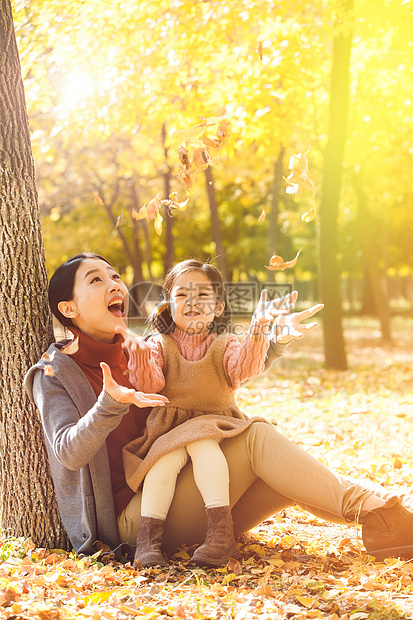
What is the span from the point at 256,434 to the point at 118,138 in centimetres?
1327

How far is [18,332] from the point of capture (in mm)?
3303

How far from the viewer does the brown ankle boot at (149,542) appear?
284cm

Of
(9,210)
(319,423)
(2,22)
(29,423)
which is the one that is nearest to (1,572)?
(29,423)

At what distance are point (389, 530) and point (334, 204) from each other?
25.8ft

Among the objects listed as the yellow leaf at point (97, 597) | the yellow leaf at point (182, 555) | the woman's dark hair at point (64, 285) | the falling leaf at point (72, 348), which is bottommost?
the yellow leaf at point (182, 555)

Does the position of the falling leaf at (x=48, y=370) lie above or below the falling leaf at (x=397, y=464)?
above

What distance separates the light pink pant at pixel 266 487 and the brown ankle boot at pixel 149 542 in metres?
0.14

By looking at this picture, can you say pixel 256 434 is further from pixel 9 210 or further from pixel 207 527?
pixel 9 210

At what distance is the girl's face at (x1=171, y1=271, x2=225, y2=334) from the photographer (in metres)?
3.32

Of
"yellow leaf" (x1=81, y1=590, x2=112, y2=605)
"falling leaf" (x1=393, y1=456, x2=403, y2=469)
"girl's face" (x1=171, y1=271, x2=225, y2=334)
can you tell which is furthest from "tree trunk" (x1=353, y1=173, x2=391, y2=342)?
"yellow leaf" (x1=81, y1=590, x2=112, y2=605)

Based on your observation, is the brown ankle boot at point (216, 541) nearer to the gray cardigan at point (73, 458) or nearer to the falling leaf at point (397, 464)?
the gray cardigan at point (73, 458)

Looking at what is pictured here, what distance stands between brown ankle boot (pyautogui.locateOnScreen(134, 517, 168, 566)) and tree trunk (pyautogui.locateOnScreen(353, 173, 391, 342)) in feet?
40.1

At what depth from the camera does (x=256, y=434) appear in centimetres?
301

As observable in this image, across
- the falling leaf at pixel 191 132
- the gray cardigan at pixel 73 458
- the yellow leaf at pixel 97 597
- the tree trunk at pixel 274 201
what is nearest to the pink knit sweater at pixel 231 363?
the gray cardigan at pixel 73 458
